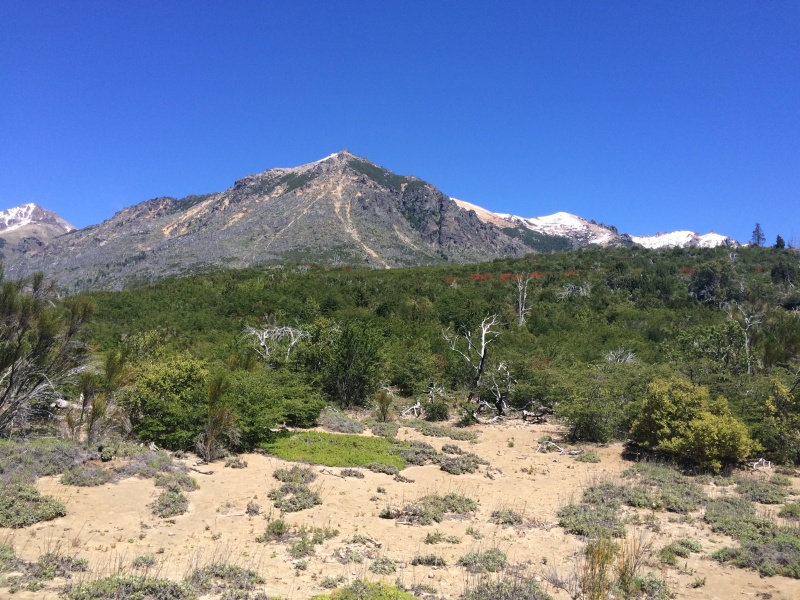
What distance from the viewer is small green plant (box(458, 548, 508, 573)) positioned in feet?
20.9

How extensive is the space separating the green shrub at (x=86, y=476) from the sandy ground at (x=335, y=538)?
6.8 inches

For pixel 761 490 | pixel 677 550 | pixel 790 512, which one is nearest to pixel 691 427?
pixel 761 490

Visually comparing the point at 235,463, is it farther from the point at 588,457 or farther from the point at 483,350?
the point at 483,350

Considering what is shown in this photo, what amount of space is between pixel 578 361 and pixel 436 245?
10164 centimetres

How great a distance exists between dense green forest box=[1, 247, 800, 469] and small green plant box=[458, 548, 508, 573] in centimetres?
698

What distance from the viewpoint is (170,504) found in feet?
26.1

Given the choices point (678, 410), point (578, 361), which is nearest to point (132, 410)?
point (678, 410)

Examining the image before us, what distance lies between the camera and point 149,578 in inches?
206

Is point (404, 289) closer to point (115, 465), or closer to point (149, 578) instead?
point (115, 465)

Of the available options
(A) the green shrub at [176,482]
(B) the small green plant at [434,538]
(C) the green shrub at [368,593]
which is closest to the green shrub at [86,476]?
(A) the green shrub at [176,482]

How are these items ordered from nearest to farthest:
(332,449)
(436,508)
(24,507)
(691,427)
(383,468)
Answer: (24,507) → (436,508) → (383,468) → (691,427) → (332,449)

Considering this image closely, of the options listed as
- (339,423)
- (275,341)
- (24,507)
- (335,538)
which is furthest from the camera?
(275,341)

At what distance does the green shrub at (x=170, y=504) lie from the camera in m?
7.70

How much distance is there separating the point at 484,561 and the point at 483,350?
47.2 ft
